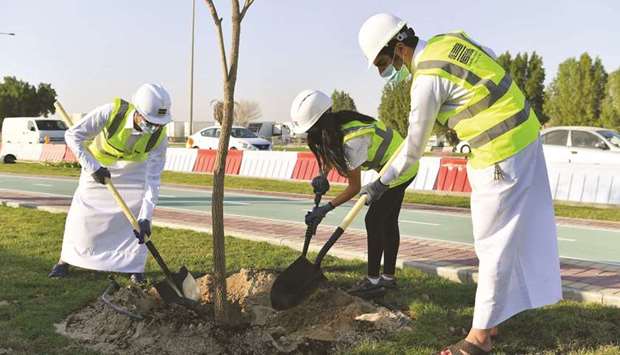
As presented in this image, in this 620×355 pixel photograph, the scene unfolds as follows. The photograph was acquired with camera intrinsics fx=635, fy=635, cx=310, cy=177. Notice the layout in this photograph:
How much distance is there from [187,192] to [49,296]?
984 cm

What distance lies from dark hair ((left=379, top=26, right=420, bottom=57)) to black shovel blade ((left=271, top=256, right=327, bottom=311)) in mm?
1528

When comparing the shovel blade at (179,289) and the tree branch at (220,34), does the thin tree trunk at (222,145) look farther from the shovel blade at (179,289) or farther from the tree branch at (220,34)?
the shovel blade at (179,289)

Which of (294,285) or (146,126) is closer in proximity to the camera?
(294,285)

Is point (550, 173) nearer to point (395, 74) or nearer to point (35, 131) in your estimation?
point (395, 74)

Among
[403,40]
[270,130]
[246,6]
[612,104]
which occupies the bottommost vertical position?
[270,130]

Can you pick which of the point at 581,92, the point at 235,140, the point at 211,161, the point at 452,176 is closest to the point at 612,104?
the point at 581,92

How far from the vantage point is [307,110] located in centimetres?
441

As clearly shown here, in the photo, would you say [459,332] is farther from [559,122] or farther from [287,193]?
[559,122]

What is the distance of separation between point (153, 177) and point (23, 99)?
60.3m

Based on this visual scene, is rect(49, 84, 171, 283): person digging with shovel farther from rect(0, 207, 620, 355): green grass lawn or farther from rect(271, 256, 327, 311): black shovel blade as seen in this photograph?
rect(271, 256, 327, 311): black shovel blade

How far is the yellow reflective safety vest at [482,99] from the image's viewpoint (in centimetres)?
346

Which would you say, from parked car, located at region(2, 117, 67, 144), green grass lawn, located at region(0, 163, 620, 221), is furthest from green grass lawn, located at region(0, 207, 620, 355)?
parked car, located at region(2, 117, 67, 144)

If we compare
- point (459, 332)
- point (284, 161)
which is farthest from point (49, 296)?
point (284, 161)

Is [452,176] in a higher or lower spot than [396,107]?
lower
